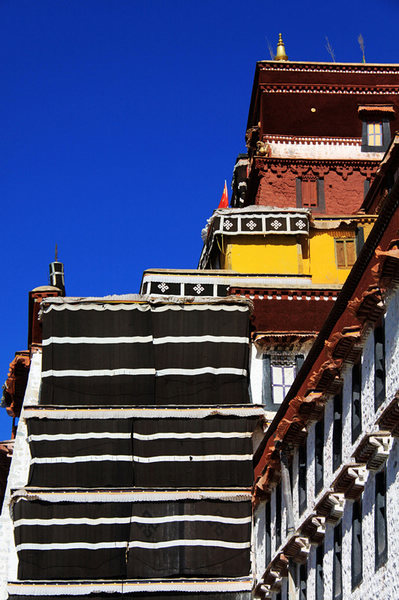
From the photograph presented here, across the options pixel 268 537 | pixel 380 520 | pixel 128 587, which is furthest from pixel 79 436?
pixel 380 520

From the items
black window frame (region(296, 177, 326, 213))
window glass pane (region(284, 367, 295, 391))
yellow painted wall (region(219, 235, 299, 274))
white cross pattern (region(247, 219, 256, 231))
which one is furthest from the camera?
black window frame (region(296, 177, 326, 213))

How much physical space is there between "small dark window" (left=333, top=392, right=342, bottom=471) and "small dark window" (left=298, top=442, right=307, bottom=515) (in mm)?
2942

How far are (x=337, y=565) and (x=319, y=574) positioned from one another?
1.71 meters

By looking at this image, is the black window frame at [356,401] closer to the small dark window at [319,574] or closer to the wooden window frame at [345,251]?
the small dark window at [319,574]

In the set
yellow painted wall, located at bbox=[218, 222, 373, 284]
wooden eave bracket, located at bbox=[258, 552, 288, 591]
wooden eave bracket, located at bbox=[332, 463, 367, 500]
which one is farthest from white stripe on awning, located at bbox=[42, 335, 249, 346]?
wooden eave bracket, located at bbox=[332, 463, 367, 500]

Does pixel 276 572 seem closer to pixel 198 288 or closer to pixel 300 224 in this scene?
pixel 198 288

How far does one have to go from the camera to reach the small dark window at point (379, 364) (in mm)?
20484

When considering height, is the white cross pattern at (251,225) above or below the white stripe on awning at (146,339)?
above

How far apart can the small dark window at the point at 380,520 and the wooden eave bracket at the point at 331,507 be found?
2.40 m

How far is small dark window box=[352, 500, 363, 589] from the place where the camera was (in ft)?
67.6

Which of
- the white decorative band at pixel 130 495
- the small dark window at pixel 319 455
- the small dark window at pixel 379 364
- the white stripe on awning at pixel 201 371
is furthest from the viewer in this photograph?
the white stripe on awning at pixel 201 371

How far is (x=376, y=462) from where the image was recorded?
19906 mm

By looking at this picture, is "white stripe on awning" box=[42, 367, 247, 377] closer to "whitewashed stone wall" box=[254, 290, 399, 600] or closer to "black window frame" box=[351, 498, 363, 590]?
"whitewashed stone wall" box=[254, 290, 399, 600]

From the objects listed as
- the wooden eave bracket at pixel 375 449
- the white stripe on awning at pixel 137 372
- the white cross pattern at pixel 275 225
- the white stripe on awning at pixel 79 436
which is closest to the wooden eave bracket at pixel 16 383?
the white stripe on awning at pixel 137 372
